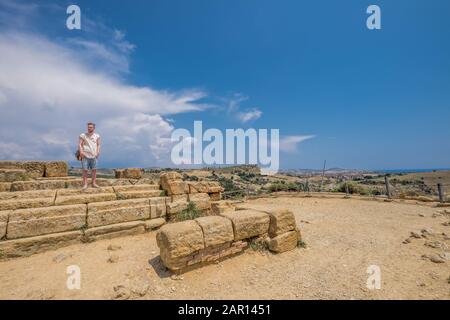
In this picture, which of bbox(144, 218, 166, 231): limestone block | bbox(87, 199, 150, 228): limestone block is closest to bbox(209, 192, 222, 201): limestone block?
bbox(144, 218, 166, 231): limestone block

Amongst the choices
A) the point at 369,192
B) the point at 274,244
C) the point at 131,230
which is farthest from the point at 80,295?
the point at 369,192

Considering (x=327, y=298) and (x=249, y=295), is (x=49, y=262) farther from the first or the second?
(x=327, y=298)

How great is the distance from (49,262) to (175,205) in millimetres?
3515

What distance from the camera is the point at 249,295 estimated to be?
12.2ft

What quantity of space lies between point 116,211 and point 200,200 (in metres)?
2.92

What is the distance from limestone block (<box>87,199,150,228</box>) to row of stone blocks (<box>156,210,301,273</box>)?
234 cm

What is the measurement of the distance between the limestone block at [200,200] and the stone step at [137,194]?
118cm

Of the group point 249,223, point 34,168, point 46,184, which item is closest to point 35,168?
point 34,168

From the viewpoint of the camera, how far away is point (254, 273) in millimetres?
4418

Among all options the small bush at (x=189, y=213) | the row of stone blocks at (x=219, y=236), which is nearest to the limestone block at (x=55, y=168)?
the small bush at (x=189, y=213)

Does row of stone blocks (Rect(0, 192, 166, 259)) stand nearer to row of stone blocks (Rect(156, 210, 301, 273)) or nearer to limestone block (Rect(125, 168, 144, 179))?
row of stone blocks (Rect(156, 210, 301, 273))

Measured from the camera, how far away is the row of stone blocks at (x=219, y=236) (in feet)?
13.9

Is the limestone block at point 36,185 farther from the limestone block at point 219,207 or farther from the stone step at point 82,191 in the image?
the limestone block at point 219,207

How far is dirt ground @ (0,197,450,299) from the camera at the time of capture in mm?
3719
